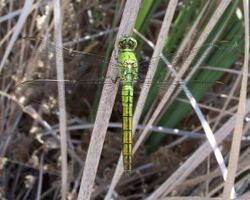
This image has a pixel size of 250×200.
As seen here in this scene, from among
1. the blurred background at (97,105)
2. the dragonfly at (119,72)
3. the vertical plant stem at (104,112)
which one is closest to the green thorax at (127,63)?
the dragonfly at (119,72)

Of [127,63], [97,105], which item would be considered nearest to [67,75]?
[97,105]

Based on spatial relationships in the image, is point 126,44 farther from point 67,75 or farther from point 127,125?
point 67,75

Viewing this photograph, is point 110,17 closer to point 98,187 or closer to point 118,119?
point 118,119

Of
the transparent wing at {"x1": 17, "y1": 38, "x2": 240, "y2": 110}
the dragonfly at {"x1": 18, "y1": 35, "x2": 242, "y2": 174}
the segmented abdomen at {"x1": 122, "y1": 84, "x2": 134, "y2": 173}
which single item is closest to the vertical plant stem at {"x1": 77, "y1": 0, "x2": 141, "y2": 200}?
the dragonfly at {"x1": 18, "y1": 35, "x2": 242, "y2": 174}

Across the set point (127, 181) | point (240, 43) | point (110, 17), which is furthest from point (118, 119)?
point (240, 43)

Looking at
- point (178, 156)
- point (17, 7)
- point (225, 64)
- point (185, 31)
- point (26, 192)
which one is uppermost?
point (17, 7)

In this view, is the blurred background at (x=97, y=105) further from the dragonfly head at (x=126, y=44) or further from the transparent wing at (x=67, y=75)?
the dragonfly head at (x=126, y=44)
